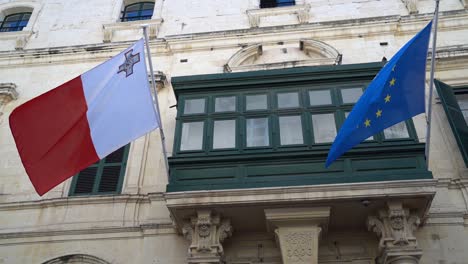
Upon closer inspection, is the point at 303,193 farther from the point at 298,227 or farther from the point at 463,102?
the point at 463,102

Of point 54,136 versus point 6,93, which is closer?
point 54,136

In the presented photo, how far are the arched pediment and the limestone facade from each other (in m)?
0.03

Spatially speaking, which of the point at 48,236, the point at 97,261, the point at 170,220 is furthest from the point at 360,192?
the point at 48,236

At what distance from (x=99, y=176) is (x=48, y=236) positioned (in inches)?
70.4

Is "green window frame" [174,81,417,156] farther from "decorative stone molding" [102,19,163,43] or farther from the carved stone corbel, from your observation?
the carved stone corbel

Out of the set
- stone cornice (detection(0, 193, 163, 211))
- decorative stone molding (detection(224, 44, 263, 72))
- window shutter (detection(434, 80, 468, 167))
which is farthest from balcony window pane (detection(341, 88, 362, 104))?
stone cornice (detection(0, 193, 163, 211))

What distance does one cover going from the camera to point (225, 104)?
1077 cm

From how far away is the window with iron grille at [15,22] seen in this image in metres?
16.3

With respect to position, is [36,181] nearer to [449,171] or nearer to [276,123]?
[276,123]

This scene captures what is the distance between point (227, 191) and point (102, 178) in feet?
12.4

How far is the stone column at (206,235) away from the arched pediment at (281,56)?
5.12 meters

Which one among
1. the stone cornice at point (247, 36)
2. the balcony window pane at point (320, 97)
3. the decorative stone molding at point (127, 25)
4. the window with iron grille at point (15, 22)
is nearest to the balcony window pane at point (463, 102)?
the stone cornice at point (247, 36)

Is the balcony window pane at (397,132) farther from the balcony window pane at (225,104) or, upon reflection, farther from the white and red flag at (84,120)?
the white and red flag at (84,120)

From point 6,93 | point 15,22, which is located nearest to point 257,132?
point 6,93
